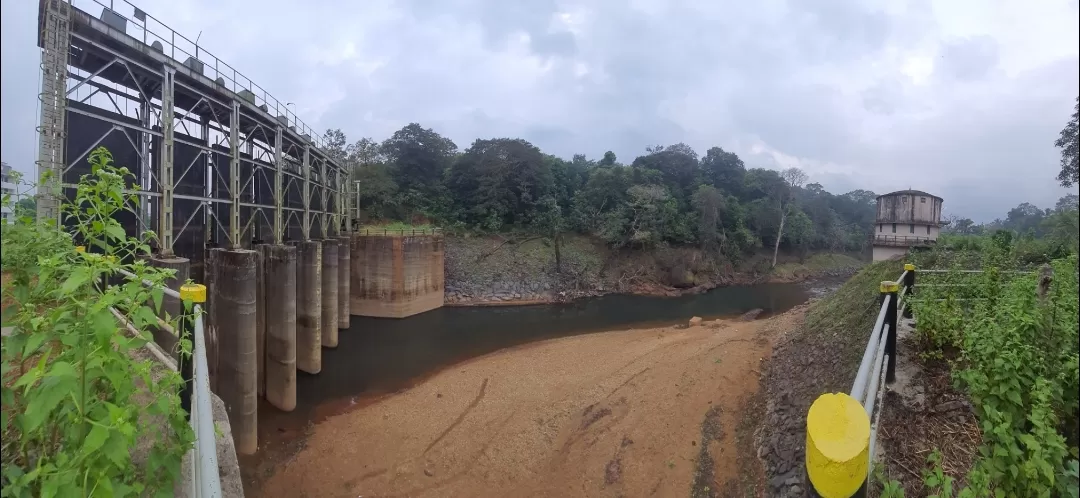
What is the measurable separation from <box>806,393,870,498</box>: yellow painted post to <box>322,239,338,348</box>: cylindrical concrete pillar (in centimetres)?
1810

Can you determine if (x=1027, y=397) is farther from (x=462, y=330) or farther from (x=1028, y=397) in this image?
(x=462, y=330)

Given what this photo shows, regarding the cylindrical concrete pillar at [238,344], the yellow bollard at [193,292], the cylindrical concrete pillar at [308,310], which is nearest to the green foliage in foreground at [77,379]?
the yellow bollard at [193,292]

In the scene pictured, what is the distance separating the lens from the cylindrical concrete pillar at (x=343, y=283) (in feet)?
62.4

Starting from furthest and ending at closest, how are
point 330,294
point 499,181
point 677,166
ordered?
point 677,166, point 499,181, point 330,294

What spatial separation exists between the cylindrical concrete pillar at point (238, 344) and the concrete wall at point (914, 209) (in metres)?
30.1

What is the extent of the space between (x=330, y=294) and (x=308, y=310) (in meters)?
2.76

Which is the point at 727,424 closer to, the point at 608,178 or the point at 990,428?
the point at 990,428

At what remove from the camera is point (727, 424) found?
312 inches

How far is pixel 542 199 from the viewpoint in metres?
33.7

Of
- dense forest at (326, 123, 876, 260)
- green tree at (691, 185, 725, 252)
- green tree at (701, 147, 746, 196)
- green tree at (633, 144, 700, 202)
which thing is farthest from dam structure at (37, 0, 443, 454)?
green tree at (701, 147, 746, 196)

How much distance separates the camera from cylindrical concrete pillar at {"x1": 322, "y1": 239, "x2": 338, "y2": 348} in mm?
16969

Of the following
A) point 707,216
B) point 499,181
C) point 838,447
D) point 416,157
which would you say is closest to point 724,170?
point 707,216

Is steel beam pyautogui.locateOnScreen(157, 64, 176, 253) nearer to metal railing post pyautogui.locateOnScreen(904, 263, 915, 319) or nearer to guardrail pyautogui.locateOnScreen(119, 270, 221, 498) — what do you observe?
guardrail pyautogui.locateOnScreen(119, 270, 221, 498)

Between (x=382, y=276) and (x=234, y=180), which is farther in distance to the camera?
(x=382, y=276)
